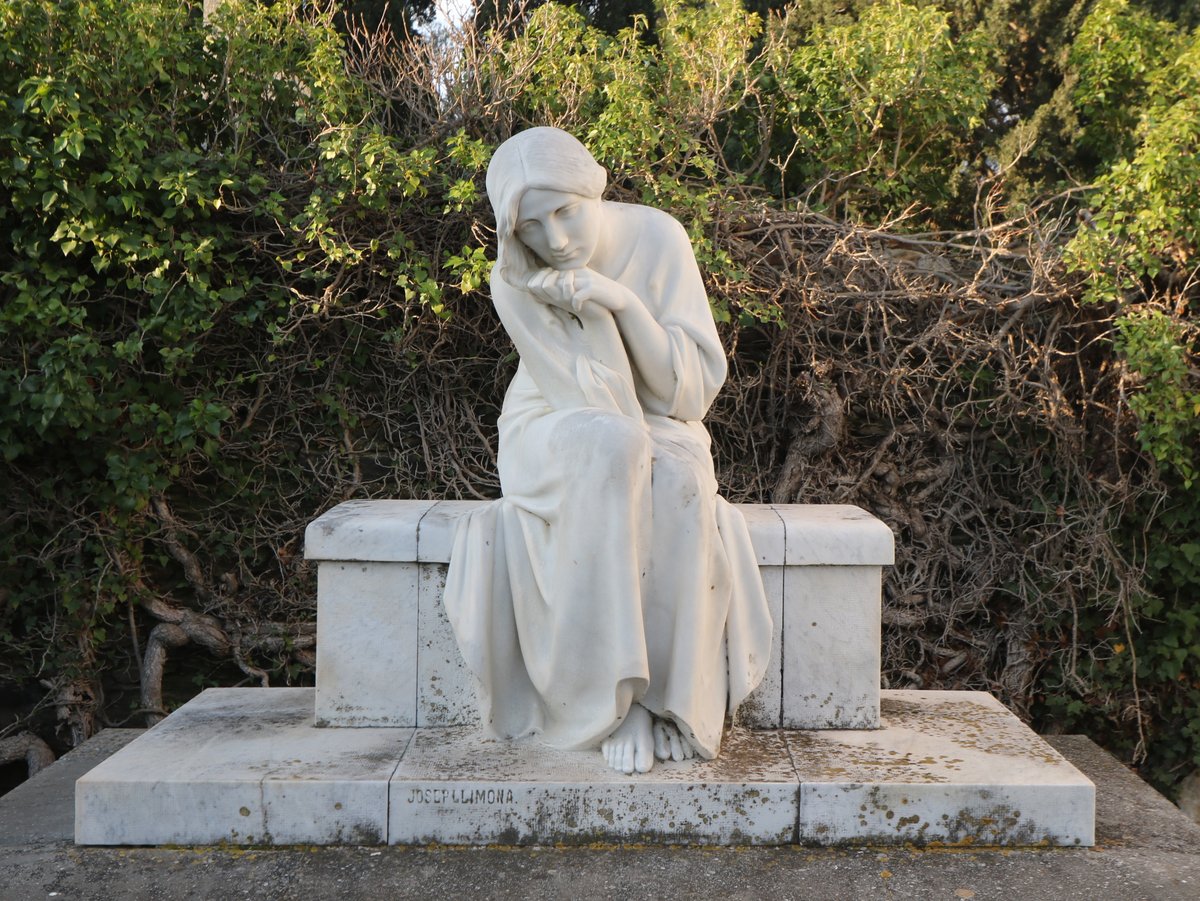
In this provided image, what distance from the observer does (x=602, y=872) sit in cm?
274

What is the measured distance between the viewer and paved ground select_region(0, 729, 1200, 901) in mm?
2650

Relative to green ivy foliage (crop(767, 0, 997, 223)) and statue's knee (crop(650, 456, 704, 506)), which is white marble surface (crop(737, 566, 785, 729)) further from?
green ivy foliage (crop(767, 0, 997, 223))

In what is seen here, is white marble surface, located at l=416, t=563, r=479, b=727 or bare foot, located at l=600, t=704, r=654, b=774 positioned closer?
bare foot, located at l=600, t=704, r=654, b=774

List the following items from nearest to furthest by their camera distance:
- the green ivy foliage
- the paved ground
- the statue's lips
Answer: the paved ground, the statue's lips, the green ivy foliage

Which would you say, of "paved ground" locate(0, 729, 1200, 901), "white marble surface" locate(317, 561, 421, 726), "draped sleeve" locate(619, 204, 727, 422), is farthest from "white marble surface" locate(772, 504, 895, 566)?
"white marble surface" locate(317, 561, 421, 726)

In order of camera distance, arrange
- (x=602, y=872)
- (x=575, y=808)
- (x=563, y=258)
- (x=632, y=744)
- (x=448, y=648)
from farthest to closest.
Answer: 1. (x=448, y=648)
2. (x=563, y=258)
3. (x=632, y=744)
4. (x=575, y=808)
5. (x=602, y=872)

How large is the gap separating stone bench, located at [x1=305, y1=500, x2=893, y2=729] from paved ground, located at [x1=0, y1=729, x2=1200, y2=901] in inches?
23.0

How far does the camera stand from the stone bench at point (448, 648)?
343 centimetres

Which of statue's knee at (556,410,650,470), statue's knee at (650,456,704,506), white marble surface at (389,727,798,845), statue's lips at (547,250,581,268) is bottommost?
white marble surface at (389,727,798,845)

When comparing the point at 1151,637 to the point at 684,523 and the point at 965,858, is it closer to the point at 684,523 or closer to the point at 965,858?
the point at 965,858

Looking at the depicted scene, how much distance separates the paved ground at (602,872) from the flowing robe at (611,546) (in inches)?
15.1

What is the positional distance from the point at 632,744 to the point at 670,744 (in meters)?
0.11

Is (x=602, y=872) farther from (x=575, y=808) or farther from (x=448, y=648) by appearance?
(x=448, y=648)

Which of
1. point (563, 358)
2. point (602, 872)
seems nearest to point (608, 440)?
point (563, 358)
